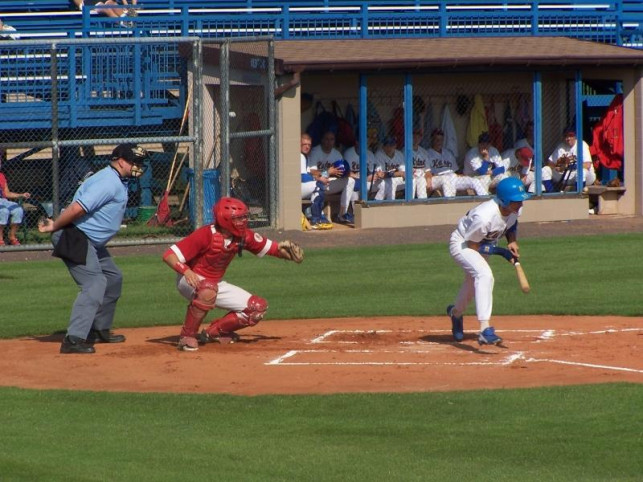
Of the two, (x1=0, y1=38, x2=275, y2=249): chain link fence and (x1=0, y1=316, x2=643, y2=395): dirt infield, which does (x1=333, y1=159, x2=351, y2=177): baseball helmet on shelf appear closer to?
(x1=0, y1=38, x2=275, y2=249): chain link fence

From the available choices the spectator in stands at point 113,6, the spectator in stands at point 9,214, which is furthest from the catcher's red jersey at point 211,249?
the spectator in stands at point 113,6

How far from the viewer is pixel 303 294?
1444cm

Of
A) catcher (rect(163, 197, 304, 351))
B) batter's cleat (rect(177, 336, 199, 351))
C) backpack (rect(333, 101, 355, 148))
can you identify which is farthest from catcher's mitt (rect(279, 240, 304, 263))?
backpack (rect(333, 101, 355, 148))

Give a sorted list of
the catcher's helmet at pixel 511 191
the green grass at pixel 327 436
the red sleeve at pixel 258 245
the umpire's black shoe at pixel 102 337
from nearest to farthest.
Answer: the green grass at pixel 327 436
the catcher's helmet at pixel 511 191
the red sleeve at pixel 258 245
the umpire's black shoe at pixel 102 337

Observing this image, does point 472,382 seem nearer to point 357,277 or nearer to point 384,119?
point 357,277

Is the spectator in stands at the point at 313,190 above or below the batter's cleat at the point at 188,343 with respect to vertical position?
above

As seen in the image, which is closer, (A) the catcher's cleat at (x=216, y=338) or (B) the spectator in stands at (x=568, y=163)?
(A) the catcher's cleat at (x=216, y=338)

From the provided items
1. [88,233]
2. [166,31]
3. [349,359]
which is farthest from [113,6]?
[349,359]

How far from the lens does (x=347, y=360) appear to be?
1047cm

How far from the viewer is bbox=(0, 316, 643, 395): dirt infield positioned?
31.2 ft

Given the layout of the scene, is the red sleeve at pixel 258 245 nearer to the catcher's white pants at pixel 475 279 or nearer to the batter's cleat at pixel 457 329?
the catcher's white pants at pixel 475 279

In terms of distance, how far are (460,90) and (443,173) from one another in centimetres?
189

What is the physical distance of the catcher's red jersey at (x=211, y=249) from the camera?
10680 millimetres

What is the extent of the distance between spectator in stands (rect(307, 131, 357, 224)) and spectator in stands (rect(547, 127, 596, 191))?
12.6 feet
